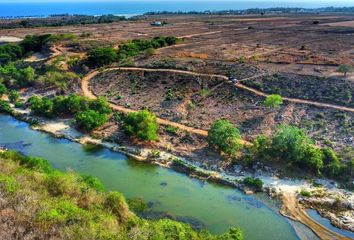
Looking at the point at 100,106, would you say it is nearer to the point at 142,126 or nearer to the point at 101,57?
the point at 142,126

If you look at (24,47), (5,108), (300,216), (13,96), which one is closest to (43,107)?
(5,108)

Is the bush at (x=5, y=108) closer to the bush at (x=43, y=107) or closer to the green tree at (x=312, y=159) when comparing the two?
the bush at (x=43, y=107)

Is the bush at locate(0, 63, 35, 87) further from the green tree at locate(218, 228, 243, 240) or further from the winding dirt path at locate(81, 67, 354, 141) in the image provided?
the green tree at locate(218, 228, 243, 240)

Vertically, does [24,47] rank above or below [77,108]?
above

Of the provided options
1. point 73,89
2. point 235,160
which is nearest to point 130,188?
point 235,160

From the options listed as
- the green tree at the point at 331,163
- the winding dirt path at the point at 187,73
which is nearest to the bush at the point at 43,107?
the winding dirt path at the point at 187,73

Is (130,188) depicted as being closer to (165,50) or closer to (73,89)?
(73,89)
